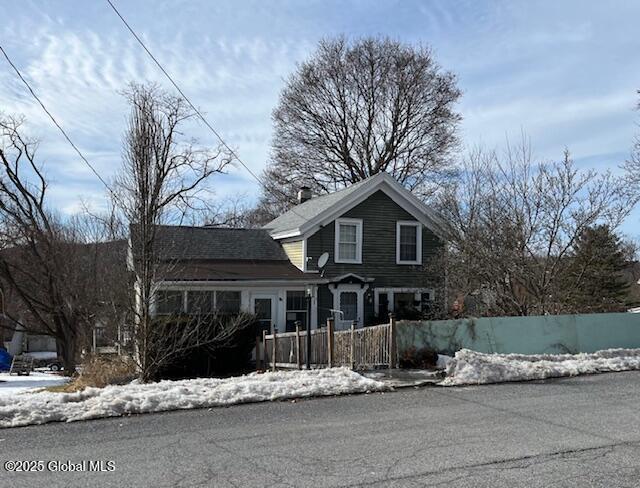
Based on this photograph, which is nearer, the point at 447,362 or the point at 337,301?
the point at 447,362

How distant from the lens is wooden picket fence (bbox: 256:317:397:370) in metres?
12.8

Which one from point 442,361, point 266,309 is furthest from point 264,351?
point 442,361

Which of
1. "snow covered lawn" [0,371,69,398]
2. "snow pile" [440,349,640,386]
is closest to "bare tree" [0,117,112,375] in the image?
"snow covered lawn" [0,371,69,398]

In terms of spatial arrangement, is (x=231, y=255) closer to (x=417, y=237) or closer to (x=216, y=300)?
(x=216, y=300)

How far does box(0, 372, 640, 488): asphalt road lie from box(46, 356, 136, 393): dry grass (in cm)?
631

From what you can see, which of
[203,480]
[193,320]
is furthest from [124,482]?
[193,320]

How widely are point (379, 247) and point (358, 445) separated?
17002 mm

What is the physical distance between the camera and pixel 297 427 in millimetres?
7266

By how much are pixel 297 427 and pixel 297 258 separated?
51.6ft

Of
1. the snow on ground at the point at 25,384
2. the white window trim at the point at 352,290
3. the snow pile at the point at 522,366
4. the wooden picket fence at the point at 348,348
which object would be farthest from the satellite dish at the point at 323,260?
the snow on ground at the point at 25,384

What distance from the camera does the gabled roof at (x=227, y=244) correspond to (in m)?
22.3

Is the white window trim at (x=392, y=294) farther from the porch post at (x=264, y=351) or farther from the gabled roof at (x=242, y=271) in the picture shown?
the porch post at (x=264, y=351)

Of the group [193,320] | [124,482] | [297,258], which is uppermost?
[297,258]

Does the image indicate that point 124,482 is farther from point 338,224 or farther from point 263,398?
point 338,224
